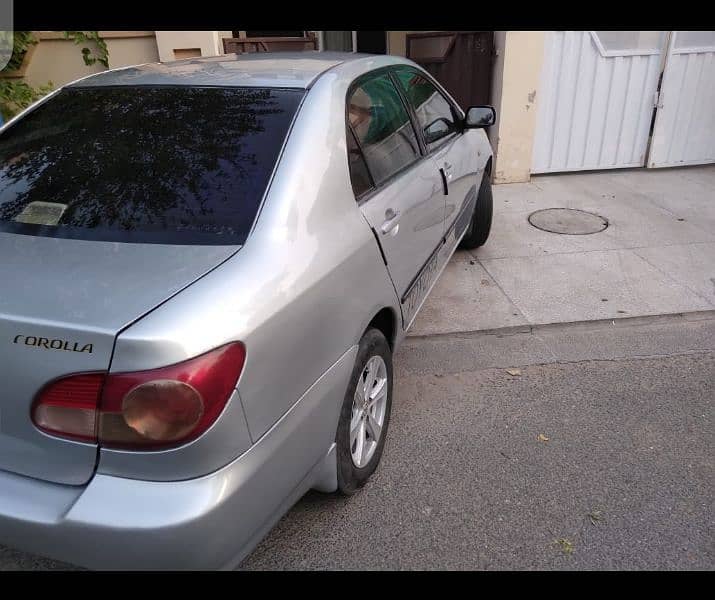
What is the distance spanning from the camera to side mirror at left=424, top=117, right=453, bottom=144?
11.0 feet

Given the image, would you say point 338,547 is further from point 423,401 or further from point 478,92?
point 478,92

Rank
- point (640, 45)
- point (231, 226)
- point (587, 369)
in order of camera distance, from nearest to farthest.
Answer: point (231, 226) < point (587, 369) < point (640, 45)

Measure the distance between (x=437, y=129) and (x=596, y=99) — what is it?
390 cm

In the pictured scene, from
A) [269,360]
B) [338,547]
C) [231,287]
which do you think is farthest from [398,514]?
[231,287]

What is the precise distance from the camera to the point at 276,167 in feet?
6.34

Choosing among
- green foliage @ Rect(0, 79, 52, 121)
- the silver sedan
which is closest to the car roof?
the silver sedan

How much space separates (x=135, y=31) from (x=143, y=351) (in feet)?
17.6

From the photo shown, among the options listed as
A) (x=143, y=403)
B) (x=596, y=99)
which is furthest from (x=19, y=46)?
(x=596, y=99)

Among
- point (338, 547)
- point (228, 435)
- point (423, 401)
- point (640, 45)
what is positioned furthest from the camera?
point (640, 45)

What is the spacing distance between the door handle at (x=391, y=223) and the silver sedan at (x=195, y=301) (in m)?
0.01

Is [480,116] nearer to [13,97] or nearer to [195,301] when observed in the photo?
[195,301]

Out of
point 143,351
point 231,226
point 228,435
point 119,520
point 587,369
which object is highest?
point 231,226

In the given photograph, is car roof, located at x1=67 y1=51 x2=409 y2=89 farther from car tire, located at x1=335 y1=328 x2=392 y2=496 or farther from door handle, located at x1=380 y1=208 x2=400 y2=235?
car tire, located at x1=335 y1=328 x2=392 y2=496

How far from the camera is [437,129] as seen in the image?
358 centimetres
